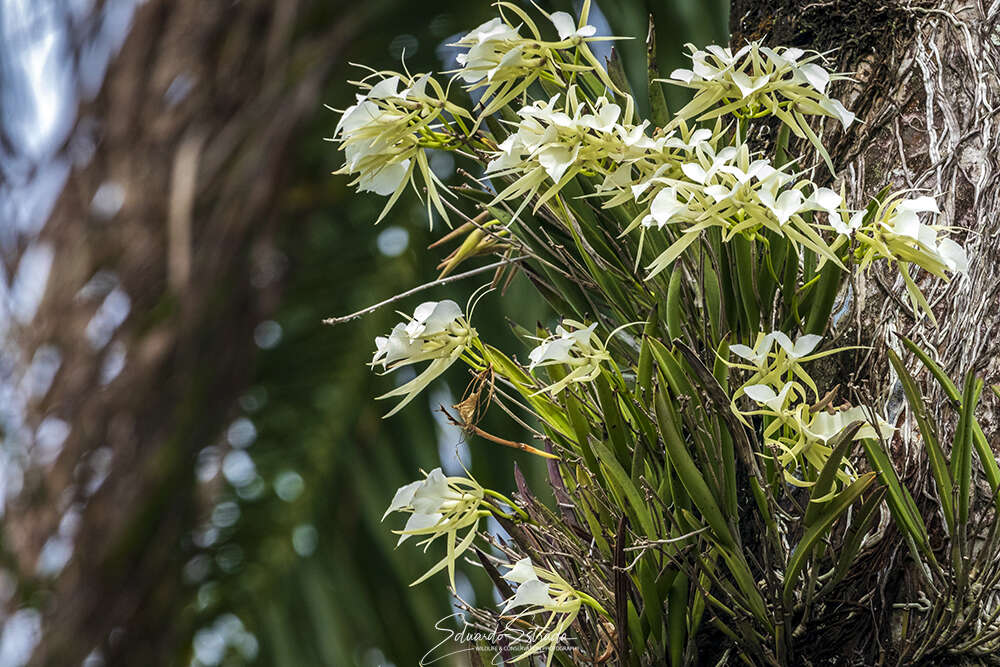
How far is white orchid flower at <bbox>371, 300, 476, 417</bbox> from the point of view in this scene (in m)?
0.56

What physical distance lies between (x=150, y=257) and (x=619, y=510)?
0.68m

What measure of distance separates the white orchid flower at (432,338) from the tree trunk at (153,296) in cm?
48

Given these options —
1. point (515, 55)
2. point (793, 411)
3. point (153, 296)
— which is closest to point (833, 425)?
point (793, 411)

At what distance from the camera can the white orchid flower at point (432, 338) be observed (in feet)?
1.85

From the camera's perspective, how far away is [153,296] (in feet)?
3.39

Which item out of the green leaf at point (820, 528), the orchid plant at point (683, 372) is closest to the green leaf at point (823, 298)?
the orchid plant at point (683, 372)

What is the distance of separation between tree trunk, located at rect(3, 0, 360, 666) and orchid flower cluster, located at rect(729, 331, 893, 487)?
65cm

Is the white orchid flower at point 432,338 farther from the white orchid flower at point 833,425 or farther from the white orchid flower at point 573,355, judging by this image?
the white orchid flower at point 833,425

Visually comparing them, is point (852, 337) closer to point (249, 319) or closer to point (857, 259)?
point (857, 259)

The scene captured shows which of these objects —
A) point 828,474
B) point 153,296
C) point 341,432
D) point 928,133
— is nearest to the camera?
point 828,474

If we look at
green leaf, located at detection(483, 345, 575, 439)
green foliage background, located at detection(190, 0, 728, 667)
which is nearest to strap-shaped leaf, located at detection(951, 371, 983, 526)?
green leaf, located at detection(483, 345, 575, 439)

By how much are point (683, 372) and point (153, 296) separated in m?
0.69

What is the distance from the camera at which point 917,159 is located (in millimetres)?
712

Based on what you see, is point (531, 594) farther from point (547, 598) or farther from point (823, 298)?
point (823, 298)
